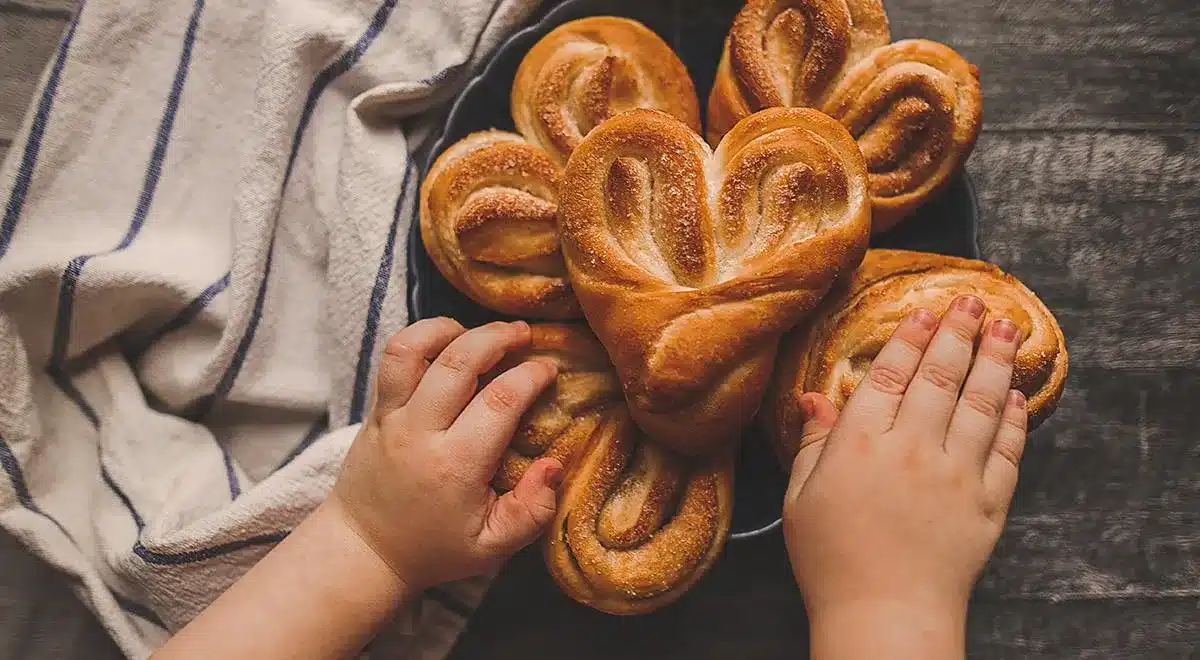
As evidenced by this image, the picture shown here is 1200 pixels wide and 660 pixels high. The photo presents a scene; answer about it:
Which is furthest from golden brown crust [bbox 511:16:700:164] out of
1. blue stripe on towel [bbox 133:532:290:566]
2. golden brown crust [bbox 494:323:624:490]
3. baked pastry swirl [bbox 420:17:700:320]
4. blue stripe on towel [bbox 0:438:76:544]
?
blue stripe on towel [bbox 0:438:76:544]

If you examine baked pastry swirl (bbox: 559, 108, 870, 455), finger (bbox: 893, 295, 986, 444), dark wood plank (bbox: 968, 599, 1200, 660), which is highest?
baked pastry swirl (bbox: 559, 108, 870, 455)

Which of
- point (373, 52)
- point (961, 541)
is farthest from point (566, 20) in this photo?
point (961, 541)

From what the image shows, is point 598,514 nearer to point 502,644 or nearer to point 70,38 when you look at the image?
point 502,644

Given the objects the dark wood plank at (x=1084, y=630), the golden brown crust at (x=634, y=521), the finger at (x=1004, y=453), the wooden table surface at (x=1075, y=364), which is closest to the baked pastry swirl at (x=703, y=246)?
the golden brown crust at (x=634, y=521)

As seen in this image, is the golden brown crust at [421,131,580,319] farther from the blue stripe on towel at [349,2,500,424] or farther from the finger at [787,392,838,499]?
the finger at [787,392,838,499]

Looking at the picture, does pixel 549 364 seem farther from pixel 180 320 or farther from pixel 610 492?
pixel 180 320

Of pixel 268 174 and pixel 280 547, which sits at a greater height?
pixel 268 174
